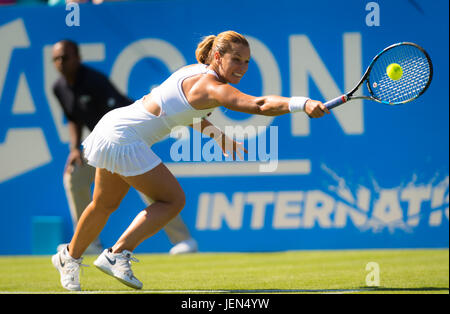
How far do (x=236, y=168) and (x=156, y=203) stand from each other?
99.3 inches

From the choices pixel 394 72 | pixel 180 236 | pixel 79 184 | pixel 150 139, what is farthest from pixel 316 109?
pixel 79 184

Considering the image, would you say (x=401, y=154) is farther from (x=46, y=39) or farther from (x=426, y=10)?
(x=46, y=39)

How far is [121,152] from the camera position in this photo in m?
3.86

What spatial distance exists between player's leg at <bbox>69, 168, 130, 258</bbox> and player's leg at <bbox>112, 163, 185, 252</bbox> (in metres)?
0.11

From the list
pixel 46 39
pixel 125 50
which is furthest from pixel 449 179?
pixel 46 39

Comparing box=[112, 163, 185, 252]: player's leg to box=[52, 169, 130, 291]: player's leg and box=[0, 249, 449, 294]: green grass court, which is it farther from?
box=[0, 249, 449, 294]: green grass court

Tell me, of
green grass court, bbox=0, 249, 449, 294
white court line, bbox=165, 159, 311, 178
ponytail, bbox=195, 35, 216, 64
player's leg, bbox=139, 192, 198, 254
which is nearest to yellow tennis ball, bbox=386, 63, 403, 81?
ponytail, bbox=195, 35, 216, 64

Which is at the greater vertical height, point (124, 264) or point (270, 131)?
point (270, 131)

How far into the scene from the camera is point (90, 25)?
6.60 meters

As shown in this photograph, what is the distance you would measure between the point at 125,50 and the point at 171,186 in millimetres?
2949

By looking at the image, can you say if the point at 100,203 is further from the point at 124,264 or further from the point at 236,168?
the point at 236,168

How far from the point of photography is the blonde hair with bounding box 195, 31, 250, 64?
12.7 ft

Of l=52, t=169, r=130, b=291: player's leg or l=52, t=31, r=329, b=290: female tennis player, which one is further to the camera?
l=52, t=169, r=130, b=291: player's leg
